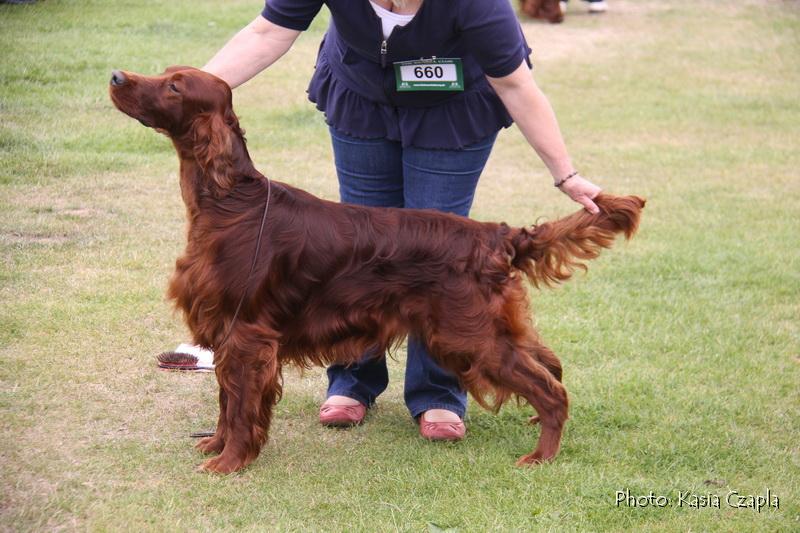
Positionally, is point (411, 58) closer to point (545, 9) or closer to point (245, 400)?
point (245, 400)

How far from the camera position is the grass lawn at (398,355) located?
351cm

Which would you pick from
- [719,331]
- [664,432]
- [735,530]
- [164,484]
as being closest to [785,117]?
[719,331]

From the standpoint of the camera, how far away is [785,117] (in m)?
11.1

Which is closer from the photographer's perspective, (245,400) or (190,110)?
(190,110)

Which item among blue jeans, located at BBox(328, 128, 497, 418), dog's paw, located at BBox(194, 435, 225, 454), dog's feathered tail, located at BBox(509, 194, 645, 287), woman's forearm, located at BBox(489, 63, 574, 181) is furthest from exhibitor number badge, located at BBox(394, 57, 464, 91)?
dog's paw, located at BBox(194, 435, 225, 454)

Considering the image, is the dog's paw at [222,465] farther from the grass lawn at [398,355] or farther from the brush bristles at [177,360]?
the brush bristles at [177,360]

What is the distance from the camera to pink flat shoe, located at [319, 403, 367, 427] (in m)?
4.16

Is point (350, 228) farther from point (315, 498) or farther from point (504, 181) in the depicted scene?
point (504, 181)

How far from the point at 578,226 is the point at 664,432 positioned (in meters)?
1.06

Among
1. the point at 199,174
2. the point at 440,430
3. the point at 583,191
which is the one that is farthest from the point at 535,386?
the point at 199,174

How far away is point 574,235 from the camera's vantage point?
3699 mm

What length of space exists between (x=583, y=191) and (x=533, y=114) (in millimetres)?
350

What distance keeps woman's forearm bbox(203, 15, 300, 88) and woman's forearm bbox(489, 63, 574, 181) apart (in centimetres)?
86

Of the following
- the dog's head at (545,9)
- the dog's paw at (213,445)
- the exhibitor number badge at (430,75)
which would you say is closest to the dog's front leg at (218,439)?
the dog's paw at (213,445)
